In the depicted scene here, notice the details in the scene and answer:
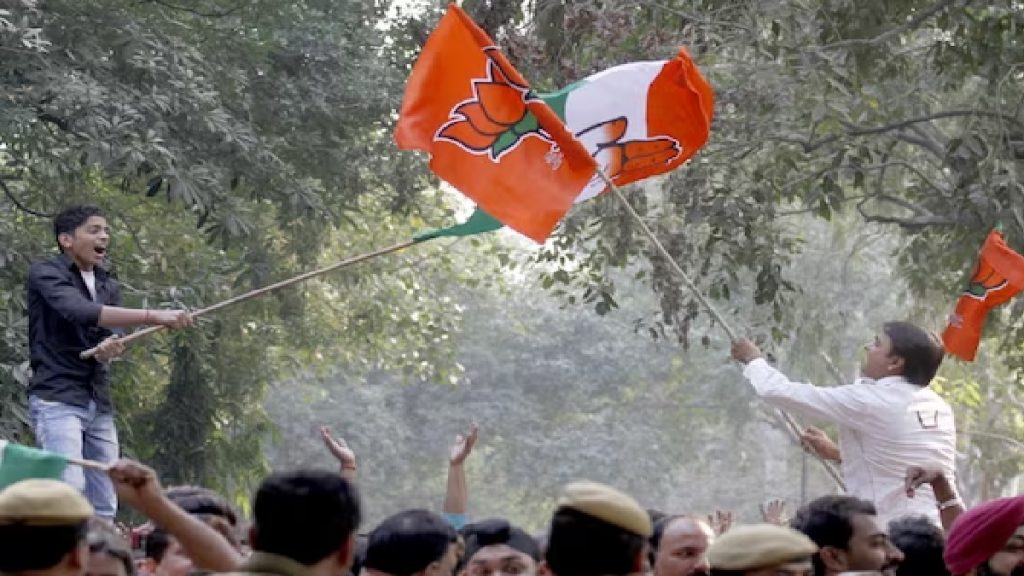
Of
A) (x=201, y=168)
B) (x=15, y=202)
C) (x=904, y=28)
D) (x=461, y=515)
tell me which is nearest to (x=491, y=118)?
(x=461, y=515)

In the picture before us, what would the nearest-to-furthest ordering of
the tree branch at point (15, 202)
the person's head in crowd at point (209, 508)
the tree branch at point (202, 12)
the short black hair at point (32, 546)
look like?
the short black hair at point (32, 546)
the person's head in crowd at point (209, 508)
the tree branch at point (15, 202)
the tree branch at point (202, 12)

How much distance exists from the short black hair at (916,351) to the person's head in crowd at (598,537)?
11.3 ft

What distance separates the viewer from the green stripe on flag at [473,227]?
Answer: 32.9 feet

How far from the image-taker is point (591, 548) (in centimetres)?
511

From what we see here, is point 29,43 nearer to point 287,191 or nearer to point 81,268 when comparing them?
point 287,191

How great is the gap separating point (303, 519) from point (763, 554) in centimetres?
124

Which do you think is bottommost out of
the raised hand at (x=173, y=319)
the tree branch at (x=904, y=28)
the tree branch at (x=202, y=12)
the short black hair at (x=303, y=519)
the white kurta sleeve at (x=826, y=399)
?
the short black hair at (x=303, y=519)

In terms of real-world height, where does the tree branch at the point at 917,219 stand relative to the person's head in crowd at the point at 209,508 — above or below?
above

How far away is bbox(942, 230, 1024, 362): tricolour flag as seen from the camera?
452 inches

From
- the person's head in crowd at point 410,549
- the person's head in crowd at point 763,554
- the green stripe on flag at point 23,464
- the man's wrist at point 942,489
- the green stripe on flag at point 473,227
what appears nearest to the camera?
the person's head in crowd at point 763,554

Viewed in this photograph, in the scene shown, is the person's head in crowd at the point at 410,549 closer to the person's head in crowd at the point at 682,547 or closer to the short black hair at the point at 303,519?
the person's head in crowd at the point at 682,547

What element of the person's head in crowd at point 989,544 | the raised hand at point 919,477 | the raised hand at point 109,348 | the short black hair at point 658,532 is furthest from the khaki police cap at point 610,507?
the raised hand at point 109,348

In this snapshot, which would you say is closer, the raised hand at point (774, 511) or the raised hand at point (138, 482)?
the raised hand at point (138, 482)

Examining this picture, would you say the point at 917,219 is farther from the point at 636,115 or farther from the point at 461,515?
the point at 461,515
